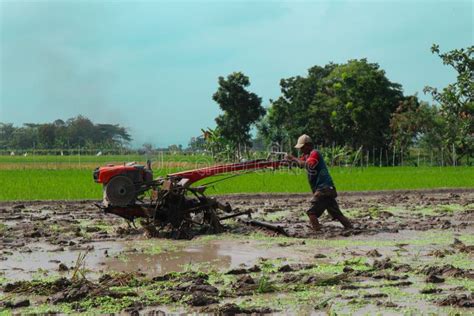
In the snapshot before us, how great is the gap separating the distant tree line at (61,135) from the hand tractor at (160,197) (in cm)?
5125

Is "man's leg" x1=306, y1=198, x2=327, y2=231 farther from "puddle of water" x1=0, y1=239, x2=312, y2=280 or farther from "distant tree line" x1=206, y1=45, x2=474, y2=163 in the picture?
"distant tree line" x1=206, y1=45, x2=474, y2=163

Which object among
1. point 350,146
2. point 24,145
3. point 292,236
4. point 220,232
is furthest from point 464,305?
point 24,145

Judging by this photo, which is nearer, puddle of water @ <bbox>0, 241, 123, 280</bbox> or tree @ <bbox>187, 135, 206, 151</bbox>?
puddle of water @ <bbox>0, 241, 123, 280</bbox>

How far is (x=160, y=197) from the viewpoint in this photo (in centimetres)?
1012

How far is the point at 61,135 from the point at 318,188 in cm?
6587

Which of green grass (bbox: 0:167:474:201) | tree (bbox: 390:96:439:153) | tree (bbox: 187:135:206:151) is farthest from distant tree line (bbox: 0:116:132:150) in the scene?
green grass (bbox: 0:167:474:201)

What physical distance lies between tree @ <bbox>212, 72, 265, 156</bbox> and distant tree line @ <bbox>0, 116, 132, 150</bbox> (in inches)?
891

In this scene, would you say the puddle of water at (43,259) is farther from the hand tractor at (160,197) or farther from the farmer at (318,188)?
the farmer at (318,188)

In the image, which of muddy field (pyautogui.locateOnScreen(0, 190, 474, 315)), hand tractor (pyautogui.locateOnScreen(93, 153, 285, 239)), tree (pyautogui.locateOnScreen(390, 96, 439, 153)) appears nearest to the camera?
muddy field (pyautogui.locateOnScreen(0, 190, 474, 315))

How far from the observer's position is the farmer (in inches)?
401

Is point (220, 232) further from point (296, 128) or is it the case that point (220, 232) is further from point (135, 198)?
point (296, 128)

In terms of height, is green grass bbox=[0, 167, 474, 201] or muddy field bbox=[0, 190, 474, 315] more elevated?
green grass bbox=[0, 167, 474, 201]

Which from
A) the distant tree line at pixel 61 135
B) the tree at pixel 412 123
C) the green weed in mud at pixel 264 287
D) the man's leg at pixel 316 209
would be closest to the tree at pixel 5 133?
the distant tree line at pixel 61 135

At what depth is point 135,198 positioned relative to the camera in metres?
10.1
